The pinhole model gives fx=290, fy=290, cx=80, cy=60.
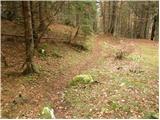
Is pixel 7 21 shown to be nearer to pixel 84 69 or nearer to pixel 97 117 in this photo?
pixel 84 69

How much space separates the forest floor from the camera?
31.4 ft

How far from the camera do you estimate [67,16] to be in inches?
949

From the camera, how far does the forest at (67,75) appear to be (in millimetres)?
9703

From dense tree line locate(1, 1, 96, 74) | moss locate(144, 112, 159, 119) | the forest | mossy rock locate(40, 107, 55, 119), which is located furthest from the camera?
dense tree line locate(1, 1, 96, 74)

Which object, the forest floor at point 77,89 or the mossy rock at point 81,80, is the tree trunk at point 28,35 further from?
the mossy rock at point 81,80

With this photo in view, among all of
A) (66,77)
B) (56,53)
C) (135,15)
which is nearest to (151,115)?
(66,77)

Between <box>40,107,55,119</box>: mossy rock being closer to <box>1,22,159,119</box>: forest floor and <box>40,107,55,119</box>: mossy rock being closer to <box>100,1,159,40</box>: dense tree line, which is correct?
<box>1,22,159,119</box>: forest floor

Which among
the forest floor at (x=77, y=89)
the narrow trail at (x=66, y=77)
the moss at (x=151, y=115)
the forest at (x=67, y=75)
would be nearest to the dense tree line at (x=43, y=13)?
the forest at (x=67, y=75)

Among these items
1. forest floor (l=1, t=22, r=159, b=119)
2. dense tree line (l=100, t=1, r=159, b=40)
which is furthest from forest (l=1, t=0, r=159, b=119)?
dense tree line (l=100, t=1, r=159, b=40)

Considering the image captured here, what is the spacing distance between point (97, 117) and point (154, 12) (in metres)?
29.6

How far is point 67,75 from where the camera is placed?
14.3 metres

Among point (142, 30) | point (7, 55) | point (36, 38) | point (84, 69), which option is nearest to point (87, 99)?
point (84, 69)

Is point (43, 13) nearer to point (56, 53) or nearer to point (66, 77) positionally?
point (56, 53)

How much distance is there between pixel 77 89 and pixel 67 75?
2.66 meters
